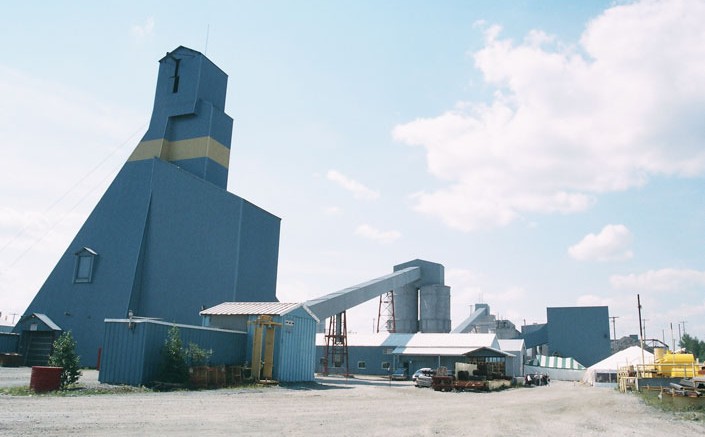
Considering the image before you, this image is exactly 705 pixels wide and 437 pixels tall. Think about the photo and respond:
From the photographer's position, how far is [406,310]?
6638cm

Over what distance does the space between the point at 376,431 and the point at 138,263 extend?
1336 inches

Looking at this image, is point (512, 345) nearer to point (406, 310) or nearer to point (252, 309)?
point (406, 310)

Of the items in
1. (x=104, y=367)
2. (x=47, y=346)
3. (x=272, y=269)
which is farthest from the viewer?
(x=272, y=269)

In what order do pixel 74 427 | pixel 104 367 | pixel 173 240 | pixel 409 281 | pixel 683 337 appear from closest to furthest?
pixel 74 427 < pixel 104 367 < pixel 173 240 < pixel 409 281 < pixel 683 337

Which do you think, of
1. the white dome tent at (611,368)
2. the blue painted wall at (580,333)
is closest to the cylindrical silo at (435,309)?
the white dome tent at (611,368)

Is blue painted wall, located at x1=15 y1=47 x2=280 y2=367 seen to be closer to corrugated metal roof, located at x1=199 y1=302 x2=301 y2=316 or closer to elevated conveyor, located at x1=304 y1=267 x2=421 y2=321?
elevated conveyor, located at x1=304 y1=267 x2=421 y2=321

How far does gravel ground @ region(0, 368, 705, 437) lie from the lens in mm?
12562

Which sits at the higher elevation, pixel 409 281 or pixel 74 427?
pixel 409 281

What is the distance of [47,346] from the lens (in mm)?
40438

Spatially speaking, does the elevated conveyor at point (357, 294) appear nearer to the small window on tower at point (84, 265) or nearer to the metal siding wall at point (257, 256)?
the metal siding wall at point (257, 256)

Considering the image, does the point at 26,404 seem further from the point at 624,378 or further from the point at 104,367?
the point at 624,378

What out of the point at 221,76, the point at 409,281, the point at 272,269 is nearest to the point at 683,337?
the point at 409,281

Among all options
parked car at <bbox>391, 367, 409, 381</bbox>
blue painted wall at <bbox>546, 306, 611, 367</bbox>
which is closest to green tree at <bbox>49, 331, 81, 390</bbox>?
parked car at <bbox>391, 367, 409, 381</bbox>

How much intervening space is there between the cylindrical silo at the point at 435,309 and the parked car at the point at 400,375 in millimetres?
13923
